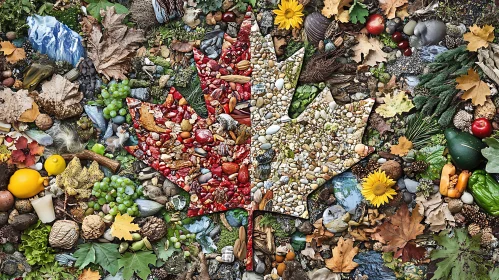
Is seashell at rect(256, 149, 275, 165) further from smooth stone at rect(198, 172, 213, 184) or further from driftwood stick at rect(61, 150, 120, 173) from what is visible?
driftwood stick at rect(61, 150, 120, 173)

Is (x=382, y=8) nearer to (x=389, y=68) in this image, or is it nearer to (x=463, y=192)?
(x=389, y=68)

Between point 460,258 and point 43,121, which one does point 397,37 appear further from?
point 43,121

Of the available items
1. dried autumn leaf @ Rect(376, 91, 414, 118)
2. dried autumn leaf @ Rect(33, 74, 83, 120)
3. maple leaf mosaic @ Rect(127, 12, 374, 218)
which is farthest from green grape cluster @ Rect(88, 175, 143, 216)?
dried autumn leaf @ Rect(376, 91, 414, 118)

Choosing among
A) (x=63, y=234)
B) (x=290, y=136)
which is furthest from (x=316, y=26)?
(x=63, y=234)

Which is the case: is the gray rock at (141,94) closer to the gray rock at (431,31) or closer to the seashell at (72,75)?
the seashell at (72,75)

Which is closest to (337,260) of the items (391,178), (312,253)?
(312,253)

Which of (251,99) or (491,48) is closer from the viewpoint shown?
(491,48)

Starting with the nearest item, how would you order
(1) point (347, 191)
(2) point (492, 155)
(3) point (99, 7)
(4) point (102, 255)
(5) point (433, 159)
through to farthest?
(2) point (492, 155) < (5) point (433, 159) < (1) point (347, 191) < (4) point (102, 255) < (3) point (99, 7)
